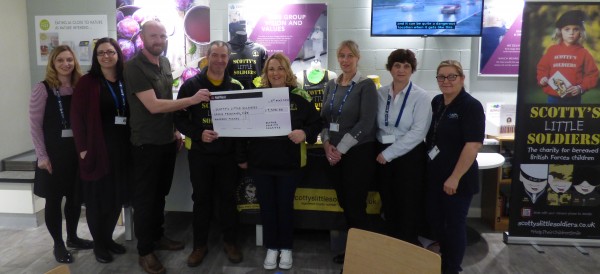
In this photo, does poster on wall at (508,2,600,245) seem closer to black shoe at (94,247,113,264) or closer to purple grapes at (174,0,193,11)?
black shoe at (94,247,113,264)

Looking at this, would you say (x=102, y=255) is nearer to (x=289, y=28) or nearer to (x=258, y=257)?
(x=258, y=257)

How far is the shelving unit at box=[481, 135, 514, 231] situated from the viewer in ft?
12.5

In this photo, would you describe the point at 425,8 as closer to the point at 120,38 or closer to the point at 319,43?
the point at 319,43

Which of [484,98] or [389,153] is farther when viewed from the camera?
[484,98]

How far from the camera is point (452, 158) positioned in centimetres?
254

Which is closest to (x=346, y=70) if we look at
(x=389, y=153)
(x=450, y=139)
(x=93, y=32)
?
(x=389, y=153)

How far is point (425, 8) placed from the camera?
4.00 m

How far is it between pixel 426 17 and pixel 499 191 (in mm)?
1694

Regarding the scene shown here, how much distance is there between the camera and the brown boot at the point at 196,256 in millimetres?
3012

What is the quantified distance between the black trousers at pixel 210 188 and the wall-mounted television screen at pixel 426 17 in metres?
2.05

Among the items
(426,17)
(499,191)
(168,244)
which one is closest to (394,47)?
(426,17)

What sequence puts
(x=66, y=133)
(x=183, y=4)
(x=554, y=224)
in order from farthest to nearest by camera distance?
(x=183, y=4) < (x=554, y=224) < (x=66, y=133)

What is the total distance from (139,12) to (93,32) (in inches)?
21.3

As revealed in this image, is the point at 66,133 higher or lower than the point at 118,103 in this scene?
lower
